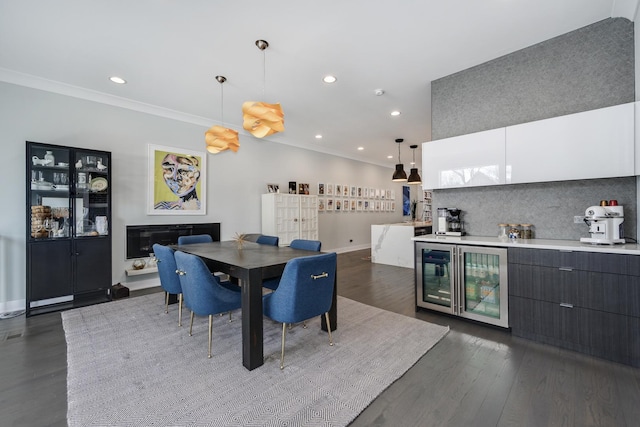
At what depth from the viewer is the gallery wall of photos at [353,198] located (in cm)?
768

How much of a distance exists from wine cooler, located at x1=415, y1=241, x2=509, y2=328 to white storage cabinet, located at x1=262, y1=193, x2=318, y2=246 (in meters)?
3.39

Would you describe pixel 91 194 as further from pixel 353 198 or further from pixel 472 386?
pixel 353 198

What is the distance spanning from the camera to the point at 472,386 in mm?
1916

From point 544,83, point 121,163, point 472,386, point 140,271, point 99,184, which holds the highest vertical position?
point 544,83

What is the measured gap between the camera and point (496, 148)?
297 centimetres

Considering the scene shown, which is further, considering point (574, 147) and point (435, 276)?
point (435, 276)

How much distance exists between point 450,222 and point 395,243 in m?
2.70

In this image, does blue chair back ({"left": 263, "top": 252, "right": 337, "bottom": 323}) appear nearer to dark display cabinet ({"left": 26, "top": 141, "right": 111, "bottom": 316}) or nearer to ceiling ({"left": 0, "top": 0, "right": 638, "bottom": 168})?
ceiling ({"left": 0, "top": 0, "right": 638, "bottom": 168})

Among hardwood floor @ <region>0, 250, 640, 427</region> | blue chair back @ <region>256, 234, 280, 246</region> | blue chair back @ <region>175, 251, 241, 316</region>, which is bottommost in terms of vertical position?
hardwood floor @ <region>0, 250, 640, 427</region>

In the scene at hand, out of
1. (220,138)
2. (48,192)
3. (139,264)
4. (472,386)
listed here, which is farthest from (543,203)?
(48,192)

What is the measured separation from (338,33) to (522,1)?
1.60m

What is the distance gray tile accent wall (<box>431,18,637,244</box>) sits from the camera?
2551mm

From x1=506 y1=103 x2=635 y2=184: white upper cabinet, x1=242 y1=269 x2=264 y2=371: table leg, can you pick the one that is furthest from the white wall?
x1=506 y1=103 x2=635 y2=184: white upper cabinet

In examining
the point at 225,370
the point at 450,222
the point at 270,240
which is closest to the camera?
the point at 225,370
